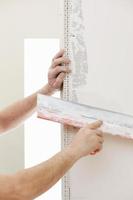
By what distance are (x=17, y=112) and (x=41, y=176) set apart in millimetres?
589

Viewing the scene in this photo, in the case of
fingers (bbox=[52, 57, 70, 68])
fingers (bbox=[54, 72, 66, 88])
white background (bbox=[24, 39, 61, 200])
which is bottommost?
white background (bbox=[24, 39, 61, 200])

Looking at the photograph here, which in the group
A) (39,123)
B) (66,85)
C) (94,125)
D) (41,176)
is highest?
(66,85)

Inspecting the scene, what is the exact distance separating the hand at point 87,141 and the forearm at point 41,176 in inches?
1.8

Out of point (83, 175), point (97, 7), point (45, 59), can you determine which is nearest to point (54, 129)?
point (45, 59)

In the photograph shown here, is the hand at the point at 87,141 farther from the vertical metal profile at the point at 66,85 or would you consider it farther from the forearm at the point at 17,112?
the forearm at the point at 17,112

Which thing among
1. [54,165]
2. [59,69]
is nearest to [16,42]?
[59,69]

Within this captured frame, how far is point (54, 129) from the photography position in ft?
6.88

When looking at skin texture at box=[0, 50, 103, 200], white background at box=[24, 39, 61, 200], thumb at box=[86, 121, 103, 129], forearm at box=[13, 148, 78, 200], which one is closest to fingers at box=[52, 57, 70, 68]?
skin texture at box=[0, 50, 103, 200]

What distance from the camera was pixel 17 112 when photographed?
5.02 ft

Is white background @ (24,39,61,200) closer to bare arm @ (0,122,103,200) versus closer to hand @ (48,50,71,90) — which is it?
hand @ (48,50,71,90)

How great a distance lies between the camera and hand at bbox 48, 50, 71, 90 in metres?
1.24

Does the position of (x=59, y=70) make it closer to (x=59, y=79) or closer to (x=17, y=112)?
(x=59, y=79)

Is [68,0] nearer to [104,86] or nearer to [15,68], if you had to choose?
[104,86]

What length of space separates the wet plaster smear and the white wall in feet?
2.92
